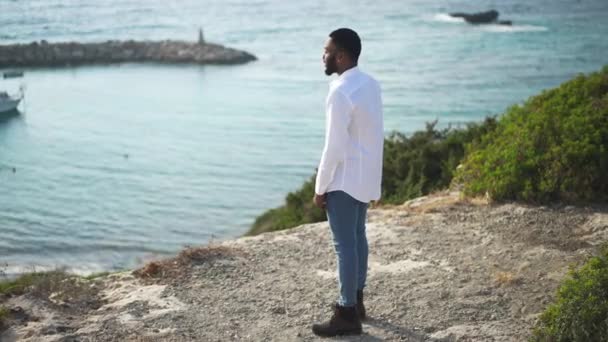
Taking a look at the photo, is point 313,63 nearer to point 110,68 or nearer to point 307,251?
point 110,68

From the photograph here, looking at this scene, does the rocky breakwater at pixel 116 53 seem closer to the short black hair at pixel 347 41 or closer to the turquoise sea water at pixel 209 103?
the turquoise sea water at pixel 209 103

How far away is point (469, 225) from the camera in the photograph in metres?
8.97

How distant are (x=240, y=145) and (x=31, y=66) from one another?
3631 cm

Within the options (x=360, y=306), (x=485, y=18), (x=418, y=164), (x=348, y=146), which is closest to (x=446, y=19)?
(x=485, y=18)

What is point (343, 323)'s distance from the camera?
5969 mm

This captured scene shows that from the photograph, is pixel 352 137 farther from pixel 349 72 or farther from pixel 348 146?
pixel 349 72

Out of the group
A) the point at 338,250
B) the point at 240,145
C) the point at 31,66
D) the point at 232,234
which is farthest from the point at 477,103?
the point at 338,250

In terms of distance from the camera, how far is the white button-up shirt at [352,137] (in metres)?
5.32

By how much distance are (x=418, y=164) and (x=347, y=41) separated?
32.0 feet

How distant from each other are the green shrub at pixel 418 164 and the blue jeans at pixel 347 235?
7.19m

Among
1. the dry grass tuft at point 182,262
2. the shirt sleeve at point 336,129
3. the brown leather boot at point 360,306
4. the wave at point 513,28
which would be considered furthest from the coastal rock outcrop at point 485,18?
the shirt sleeve at point 336,129

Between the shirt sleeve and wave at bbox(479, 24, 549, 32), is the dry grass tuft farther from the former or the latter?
wave at bbox(479, 24, 549, 32)

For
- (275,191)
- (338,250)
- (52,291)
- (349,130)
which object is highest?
(349,130)

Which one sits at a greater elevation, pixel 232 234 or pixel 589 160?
pixel 589 160
